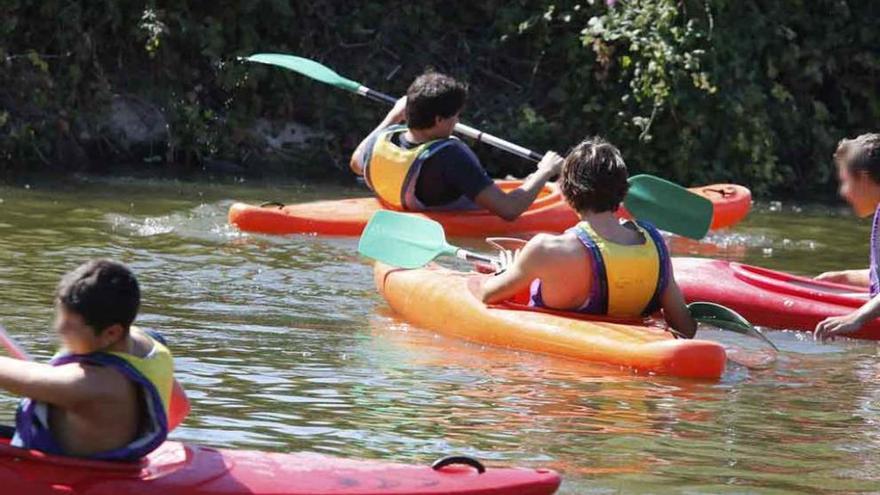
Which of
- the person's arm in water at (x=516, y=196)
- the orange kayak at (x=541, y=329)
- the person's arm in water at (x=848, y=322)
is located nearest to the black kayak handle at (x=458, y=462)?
the orange kayak at (x=541, y=329)

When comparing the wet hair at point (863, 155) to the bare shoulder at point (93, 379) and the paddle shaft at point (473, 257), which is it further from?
the bare shoulder at point (93, 379)

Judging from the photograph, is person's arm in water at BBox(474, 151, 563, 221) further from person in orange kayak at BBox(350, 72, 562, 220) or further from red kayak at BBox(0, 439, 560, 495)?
red kayak at BBox(0, 439, 560, 495)

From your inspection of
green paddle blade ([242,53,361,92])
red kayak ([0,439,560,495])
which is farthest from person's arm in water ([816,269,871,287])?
green paddle blade ([242,53,361,92])

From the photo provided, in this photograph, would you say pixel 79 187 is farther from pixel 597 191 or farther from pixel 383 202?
pixel 597 191

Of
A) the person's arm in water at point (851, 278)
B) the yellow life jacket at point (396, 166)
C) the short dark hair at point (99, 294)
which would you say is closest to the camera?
the short dark hair at point (99, 294)

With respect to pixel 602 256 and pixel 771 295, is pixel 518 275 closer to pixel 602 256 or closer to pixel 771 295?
pixel 602 256

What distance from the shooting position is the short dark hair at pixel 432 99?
8195 millimetres

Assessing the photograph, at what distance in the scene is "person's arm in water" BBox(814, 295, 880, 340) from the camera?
5914 millimetres

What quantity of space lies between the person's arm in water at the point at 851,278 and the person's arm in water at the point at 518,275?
57.3 inches

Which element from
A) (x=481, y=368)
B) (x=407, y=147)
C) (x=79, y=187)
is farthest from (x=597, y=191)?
(x=79, y=187)

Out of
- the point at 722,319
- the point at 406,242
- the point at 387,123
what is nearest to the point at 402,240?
the point at 406,242

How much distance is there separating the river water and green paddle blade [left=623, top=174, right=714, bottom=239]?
1.30 metres

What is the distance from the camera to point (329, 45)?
12531 mm

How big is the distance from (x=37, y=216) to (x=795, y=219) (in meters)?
4.63
